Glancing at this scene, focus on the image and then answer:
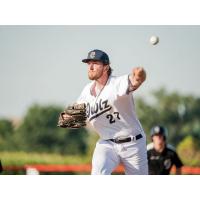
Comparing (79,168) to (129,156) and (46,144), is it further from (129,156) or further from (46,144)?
(129,156)

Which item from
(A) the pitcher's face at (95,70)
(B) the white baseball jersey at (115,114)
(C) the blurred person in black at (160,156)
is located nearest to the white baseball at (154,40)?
(C) the blurred person in black at (160,156)

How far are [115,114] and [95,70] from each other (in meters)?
0.72

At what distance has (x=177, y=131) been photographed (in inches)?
584

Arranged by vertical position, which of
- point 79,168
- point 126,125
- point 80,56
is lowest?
point 79,168

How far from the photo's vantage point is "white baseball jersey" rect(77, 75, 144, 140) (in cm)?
867

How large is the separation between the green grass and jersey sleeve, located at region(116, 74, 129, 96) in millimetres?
3837

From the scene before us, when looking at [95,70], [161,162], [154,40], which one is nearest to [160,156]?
[161,162]

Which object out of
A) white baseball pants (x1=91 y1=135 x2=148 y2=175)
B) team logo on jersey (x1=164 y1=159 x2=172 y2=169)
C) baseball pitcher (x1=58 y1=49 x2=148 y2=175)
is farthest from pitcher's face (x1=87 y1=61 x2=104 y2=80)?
team logo on jersey (x1=164 y1=159 x2=172 y2=169)

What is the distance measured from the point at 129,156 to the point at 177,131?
6.35m

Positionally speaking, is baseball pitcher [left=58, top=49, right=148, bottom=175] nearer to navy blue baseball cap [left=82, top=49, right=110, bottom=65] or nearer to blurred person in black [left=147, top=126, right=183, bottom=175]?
navy blue baseball cap [left=82, top=49, right=110, bottom=65]
